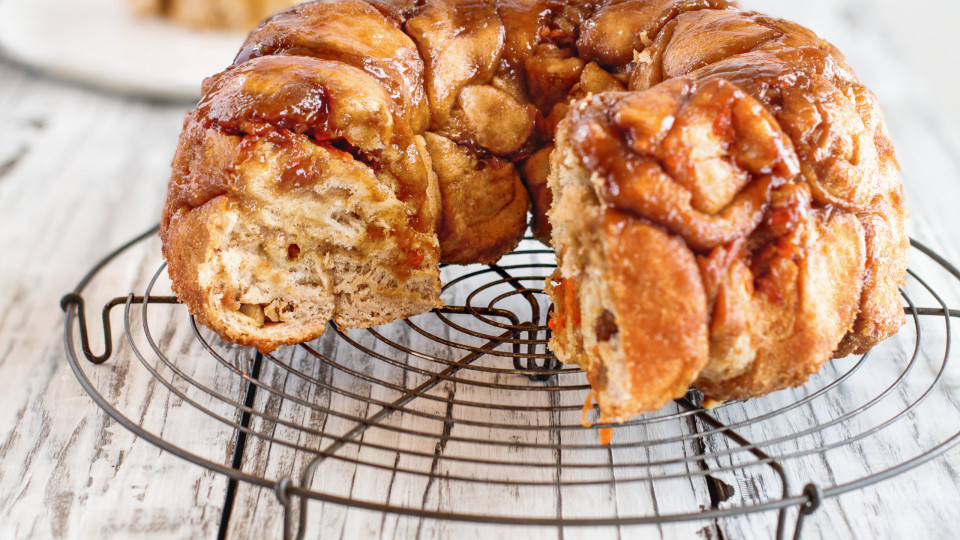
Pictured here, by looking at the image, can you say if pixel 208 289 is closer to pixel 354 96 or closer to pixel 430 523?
pixel 354 96

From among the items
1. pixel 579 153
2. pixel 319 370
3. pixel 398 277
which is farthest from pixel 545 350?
pixel 579 153

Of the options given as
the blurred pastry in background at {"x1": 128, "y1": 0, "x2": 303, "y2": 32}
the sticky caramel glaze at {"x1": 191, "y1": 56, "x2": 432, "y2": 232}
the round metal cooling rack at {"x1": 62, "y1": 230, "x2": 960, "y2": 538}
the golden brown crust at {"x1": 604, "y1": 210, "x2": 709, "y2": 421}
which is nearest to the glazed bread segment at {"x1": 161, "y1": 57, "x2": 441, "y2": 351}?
the sticky caramel glaze at {"x1": 191, "y1": 56, "x2": 432, "y2": 232}

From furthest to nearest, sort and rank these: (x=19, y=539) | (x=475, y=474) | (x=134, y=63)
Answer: (x=134, y=63) < (x=475, y=474) < (x=19, y=539)

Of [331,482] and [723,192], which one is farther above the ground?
[723,192]

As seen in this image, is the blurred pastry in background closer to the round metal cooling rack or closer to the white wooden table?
the white wooden table

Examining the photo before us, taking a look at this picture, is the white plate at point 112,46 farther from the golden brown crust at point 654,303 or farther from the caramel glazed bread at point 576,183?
the golden brown crust at point 654,303

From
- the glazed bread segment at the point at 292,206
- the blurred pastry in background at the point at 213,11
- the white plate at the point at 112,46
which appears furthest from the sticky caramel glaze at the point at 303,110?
the blurred pastry in background at the point at 213,11
